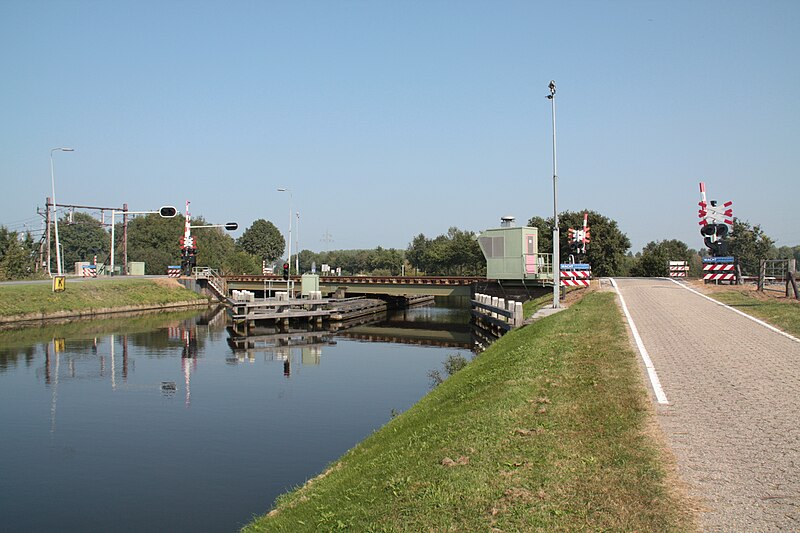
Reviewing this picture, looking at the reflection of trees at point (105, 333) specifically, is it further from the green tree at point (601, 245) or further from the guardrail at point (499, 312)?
the green tree at point (601, 245)

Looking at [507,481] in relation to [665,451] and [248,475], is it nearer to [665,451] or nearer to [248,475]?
[665,451]

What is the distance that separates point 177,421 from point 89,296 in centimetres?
3774

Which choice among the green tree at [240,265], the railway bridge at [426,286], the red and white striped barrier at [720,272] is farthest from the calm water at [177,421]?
the green tree at [240,265]

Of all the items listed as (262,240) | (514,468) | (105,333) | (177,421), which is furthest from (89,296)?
(262,240)

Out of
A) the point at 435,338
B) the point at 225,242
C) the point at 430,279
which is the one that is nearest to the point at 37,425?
the point at 435,338

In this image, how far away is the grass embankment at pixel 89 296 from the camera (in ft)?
140

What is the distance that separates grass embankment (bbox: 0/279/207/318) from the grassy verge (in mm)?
40273

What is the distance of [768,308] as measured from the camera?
20625 mm

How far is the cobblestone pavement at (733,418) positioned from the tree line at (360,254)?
28.7m

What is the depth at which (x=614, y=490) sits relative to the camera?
632 centimetres

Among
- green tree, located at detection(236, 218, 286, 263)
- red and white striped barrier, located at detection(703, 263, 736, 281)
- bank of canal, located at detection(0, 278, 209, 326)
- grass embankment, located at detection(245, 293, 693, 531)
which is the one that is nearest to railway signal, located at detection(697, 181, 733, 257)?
red and white striped barrier, located at detection(703, 263, 736, 281)

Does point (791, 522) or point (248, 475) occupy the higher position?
point (791, 522)

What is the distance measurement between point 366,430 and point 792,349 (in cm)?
928

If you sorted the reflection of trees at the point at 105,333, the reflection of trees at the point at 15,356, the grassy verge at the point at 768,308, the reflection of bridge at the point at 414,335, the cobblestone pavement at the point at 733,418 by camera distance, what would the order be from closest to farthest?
1. the cobblestone pavement at the point at 733,418
2. the grassy verge at the point at 768,308
3. the reflection of trees at the point at 15,356
4. the reflection of trees at the point at 105,333
5. the reflection of bridge at the point at 414,335
